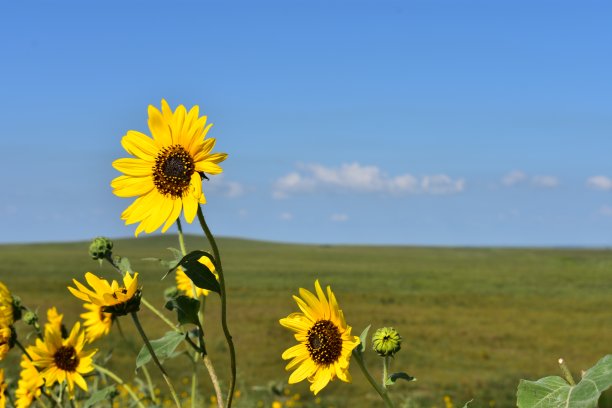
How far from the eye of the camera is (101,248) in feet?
7.61

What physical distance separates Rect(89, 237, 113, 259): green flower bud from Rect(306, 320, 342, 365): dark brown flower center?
82 cm

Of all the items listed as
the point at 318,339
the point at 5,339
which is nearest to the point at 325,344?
the point at 318,339

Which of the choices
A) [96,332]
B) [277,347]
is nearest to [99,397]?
[96,332]

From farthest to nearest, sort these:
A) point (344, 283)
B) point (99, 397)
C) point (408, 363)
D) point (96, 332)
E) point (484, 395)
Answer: point (344, 283)
point (408, 363)
point (484, 395)
point (96, 332)
point (99, 397)

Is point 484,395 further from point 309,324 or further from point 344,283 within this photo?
point 344,283

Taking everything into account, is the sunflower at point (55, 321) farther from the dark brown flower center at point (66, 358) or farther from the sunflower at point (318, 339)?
the sunflower at point (318, 339)

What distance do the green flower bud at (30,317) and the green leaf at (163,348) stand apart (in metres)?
1.15

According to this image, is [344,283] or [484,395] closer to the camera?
[484,395]

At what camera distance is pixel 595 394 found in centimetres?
96

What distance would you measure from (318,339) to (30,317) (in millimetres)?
1390

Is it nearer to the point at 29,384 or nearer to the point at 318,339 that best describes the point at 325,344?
the point at 318,339

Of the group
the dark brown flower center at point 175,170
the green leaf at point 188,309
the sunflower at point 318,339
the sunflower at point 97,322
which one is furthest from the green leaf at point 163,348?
the sunflower at point 97,322

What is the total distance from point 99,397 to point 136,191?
682 mm

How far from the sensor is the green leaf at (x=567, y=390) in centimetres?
97
